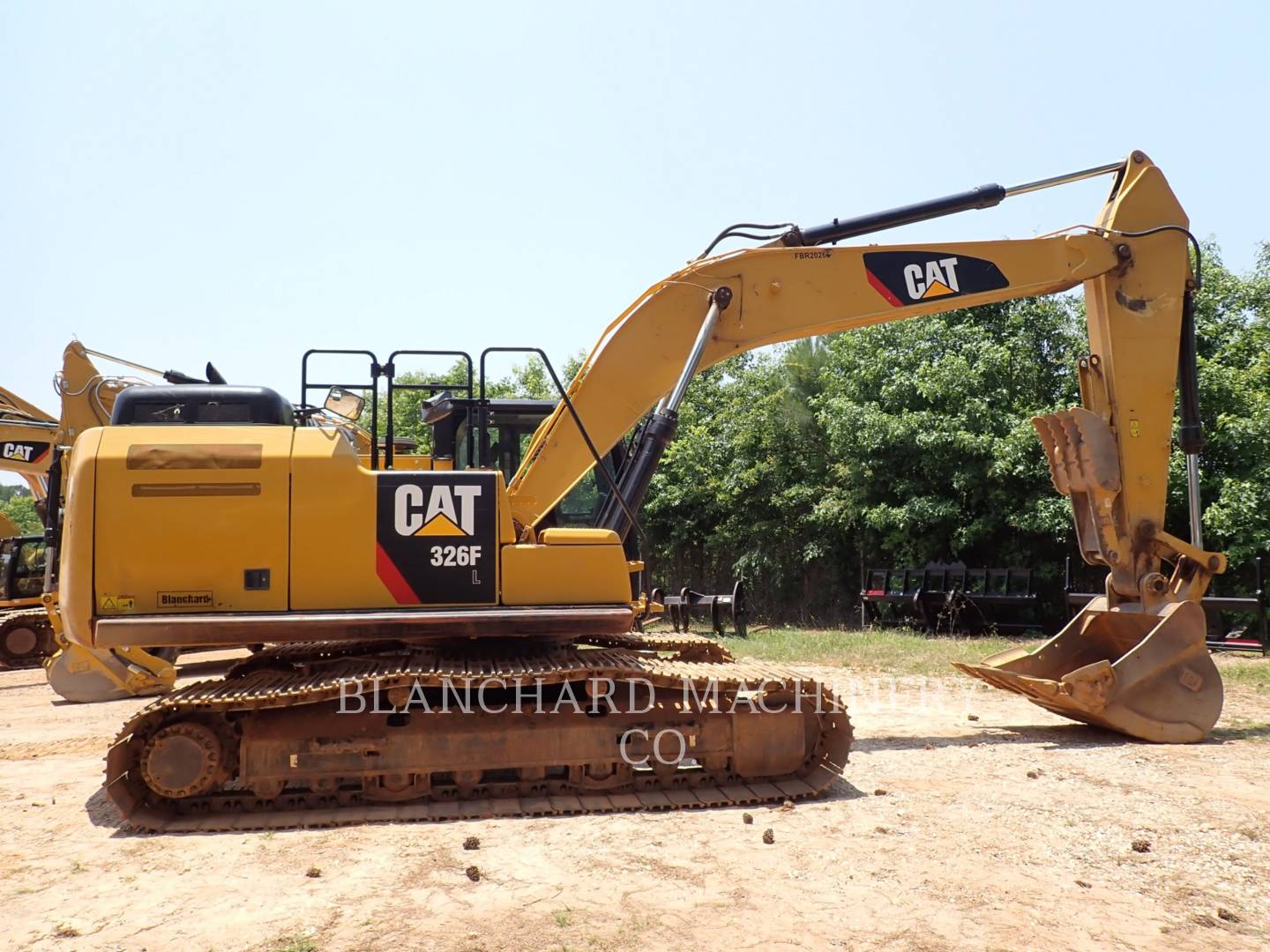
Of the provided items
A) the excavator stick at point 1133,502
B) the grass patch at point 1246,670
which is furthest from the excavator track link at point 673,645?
the grass patch at point 1246,670

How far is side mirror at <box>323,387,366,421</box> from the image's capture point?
8125 millimetres

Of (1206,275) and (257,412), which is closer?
(257,412)

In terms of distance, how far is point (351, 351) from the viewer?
7.05 metres

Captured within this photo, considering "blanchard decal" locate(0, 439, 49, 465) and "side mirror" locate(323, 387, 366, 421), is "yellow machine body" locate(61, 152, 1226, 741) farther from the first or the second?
"blanchard decal" locate(0, 439, 49, 465)

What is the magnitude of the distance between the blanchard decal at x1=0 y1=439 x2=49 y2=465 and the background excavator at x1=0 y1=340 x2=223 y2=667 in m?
0.01

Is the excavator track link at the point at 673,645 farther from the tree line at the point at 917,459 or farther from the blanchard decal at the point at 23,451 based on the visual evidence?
the blanchard decal at the point at 23,451

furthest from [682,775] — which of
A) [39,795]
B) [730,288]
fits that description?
[39,795]

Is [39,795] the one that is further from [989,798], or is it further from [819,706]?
[989,798]

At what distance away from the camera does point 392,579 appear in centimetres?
645

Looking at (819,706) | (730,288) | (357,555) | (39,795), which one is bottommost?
(39,795)

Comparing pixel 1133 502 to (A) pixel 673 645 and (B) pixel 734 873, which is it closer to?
(A) pixel 673 645

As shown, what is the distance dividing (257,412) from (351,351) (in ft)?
2.43

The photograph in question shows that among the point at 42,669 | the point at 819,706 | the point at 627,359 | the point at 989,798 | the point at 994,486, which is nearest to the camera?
the point at 989,798

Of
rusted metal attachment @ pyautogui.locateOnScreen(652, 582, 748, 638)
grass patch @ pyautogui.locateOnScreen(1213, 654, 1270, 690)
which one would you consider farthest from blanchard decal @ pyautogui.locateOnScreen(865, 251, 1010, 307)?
rusted metal attachment @ pyautogui.locateOnScreen(652, 582, 748, 638)
